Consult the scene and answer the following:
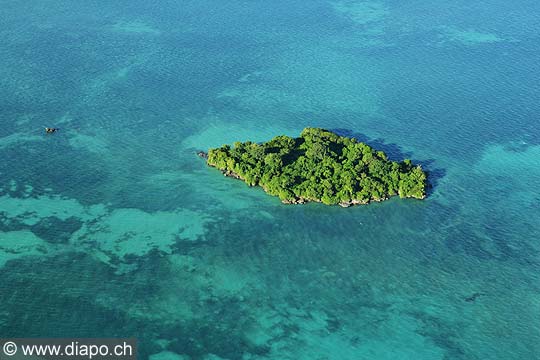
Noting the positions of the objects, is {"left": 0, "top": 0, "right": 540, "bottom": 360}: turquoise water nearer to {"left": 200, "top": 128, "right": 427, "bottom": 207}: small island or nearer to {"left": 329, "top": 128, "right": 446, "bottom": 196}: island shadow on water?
{"left": 329, "top": 128, "right": 446, "bottom": 196}: island shadow on water

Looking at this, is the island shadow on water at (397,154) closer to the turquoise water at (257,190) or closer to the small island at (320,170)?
the turquoise water at (257,190)

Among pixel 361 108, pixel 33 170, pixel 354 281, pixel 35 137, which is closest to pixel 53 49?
pixel 35 137

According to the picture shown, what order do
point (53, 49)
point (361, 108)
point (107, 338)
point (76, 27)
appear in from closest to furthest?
point (107, 338)
point (361, 108)
point (53, 49)
point (76, 27)

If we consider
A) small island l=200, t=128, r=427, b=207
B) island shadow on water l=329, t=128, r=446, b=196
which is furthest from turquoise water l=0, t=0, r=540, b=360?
small island l=200, t=128, r=427, b=207

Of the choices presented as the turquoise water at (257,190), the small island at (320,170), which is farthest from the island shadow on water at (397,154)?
the small island at (320,170)

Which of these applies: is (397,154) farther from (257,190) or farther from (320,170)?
(257,190)

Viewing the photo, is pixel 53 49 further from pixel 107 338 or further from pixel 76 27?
pixel 107 338

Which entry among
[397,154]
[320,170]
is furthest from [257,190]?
[397,154]
